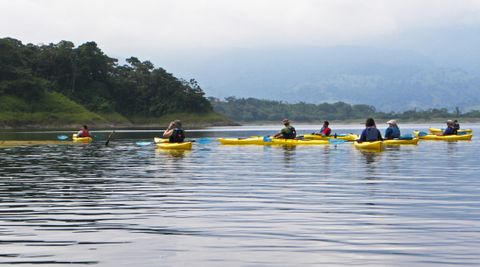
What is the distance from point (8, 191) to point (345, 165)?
1541 cm

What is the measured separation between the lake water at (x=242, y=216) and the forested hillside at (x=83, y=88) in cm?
11365

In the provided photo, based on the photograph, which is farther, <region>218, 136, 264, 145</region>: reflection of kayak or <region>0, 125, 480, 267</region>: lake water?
<region>218, 136, 264, 145</region>: reflection of kayak

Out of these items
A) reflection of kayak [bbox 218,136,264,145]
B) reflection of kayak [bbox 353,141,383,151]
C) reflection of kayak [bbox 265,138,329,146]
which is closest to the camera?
reflection of kayak [bbox 353,141,383,151]

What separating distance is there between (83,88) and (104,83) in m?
6.60

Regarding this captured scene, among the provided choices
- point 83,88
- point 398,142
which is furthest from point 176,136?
point 83,88

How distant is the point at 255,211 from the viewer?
1656cm

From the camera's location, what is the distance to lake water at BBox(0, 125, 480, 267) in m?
11.5

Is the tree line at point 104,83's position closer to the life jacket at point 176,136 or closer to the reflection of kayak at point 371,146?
the life jacket at point 176,136

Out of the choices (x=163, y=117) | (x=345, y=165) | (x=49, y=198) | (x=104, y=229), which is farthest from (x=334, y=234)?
(x=163, y=117)

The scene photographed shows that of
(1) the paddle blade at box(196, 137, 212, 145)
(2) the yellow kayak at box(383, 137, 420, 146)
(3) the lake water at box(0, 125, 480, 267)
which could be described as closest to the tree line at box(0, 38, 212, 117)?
(1) the paddle blade at box(196, 137, 212, 145)

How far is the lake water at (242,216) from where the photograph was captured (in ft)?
37.8

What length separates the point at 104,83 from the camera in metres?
174

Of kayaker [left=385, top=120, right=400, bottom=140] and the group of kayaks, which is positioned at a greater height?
kayaker [left=385, top=120, right=400, bottom=140]

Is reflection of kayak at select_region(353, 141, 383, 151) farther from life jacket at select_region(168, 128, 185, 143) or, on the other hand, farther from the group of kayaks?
life jacket at select_region(168, 128, 185, 143)
